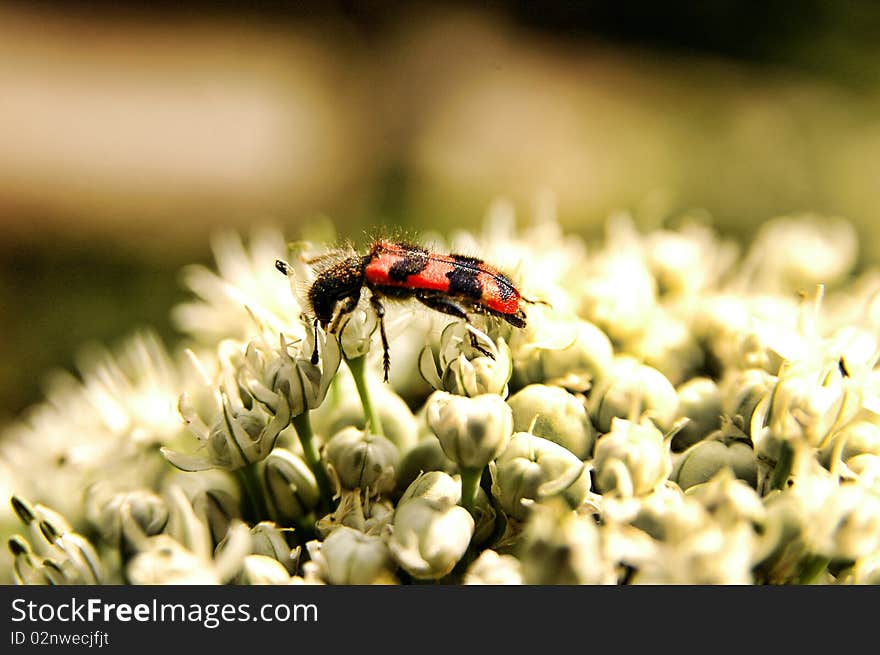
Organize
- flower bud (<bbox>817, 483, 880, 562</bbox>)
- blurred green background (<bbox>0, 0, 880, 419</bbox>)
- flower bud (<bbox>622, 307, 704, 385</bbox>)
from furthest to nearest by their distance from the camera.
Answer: blurred green background (<bbox>0, 0, 880, 419</bbox>) < flower bud (<bbox>622, 307, 704, 385</bbox>) < flower bud (<bbox>817, 483, 880, 562</bbox>)

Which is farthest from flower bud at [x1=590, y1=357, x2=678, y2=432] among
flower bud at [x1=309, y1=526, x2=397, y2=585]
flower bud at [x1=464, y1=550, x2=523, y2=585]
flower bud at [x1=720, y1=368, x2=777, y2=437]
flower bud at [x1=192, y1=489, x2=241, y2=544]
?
flower bud at [x1=192, y1=489, x2=241, y2=544]

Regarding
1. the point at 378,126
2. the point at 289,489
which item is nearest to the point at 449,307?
the point at 289,489

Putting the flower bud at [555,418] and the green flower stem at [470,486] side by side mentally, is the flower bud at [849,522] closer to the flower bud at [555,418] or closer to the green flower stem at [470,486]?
the flower bud at [555,418]

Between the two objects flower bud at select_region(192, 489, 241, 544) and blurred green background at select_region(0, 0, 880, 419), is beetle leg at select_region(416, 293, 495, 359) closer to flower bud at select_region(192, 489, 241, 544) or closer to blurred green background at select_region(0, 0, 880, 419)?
flower bud at select_region(192, 489, 241, 544)

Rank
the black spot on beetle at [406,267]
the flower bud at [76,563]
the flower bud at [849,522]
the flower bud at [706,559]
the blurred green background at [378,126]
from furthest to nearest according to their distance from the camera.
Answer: the blurred green background at [378,126], the black spot on beetle at [406,267], the flower bud at [76,563], the flower bud at [849,522], the flower bud at [706,559]

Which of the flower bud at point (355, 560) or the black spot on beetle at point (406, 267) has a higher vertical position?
the black spot on beetle at point (406, 267)

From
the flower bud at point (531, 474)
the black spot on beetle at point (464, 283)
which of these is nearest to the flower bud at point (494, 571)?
the flower bud at point (531, 474)

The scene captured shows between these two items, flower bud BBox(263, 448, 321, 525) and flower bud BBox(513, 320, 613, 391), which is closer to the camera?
flower bud BBox(263, 448, 321, 525)
